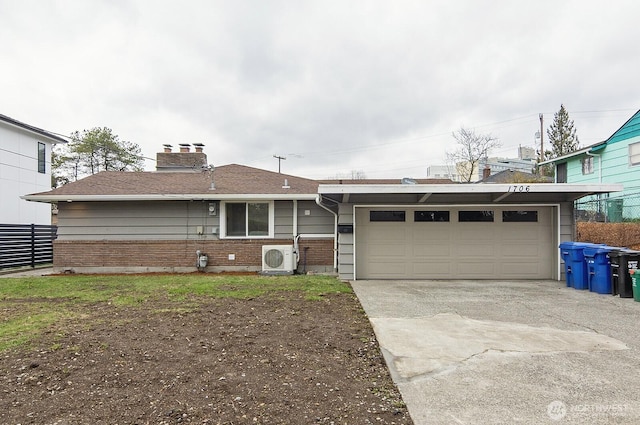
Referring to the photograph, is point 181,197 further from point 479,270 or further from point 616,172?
point 616,172

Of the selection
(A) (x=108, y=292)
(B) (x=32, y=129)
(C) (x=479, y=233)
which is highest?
(B) (x=32, y=129)

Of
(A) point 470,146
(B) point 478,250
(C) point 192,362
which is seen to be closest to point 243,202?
(B) point 478,250

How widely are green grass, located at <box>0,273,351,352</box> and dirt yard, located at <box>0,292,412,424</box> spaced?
54cm

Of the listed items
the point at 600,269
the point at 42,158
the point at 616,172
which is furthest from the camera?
the point at 42,158

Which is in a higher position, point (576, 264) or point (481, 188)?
point (481, 188)

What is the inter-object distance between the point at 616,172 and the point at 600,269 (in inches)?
343

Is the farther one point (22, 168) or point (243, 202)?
point (22, 168)

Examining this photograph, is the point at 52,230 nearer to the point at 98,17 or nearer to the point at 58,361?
the point at 98,17

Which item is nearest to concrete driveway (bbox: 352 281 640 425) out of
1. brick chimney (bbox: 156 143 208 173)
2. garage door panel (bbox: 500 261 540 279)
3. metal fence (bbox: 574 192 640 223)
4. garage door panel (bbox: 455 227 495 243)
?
garage door panel (bbox: 500 261 540 279)

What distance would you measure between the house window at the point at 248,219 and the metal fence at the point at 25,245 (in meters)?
7.22

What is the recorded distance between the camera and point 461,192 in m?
8.19

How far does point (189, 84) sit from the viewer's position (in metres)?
12.8

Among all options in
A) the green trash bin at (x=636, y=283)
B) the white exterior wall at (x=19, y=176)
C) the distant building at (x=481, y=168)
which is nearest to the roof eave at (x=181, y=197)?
the white exterior wall at (x=19, y=176)

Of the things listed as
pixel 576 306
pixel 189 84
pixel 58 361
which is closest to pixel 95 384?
pixel 58 361
